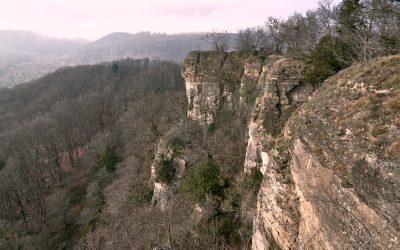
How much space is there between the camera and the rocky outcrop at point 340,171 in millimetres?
7938

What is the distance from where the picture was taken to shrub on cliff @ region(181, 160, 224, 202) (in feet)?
79.6

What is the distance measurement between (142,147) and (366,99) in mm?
37253

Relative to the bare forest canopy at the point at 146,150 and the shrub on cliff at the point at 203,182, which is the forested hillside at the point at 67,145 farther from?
the shrub on cliff at the point at 203,182

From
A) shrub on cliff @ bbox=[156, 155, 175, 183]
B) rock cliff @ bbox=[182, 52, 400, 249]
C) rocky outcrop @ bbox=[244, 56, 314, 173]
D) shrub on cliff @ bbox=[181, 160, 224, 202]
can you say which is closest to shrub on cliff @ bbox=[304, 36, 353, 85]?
rocky outcrop @ bbox=[244, 56, 314, 173]

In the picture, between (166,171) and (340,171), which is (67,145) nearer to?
(166,171)

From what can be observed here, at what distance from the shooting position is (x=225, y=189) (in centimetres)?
2456

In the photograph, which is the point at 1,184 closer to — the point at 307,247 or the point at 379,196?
the point at 307,247

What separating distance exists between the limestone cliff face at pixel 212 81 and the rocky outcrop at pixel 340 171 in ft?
73.1

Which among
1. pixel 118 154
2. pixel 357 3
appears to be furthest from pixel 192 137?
pixel 118 154

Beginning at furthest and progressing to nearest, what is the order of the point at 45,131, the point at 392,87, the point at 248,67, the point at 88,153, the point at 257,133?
the point at 45,131
the point at 88,153
the point at 248,67
the point at 257,133
the point at 392,87

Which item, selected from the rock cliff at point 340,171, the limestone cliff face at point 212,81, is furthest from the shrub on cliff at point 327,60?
the limestone cliff face at point 212,81

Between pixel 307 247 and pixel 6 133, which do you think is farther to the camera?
pixel 6 133

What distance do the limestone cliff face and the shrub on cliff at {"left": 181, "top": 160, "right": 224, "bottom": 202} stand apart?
1118 centimetres

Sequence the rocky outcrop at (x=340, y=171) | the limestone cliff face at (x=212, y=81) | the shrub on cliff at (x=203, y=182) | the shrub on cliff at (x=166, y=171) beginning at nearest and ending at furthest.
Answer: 1. the rocky outcrop at (x=340, y=171)
2. the shrub on cliff at (x=203, y=182)
3. the shrub on cliff at (x=166, y=171)
4. the limestone cliff face at (x=212, y=81)
